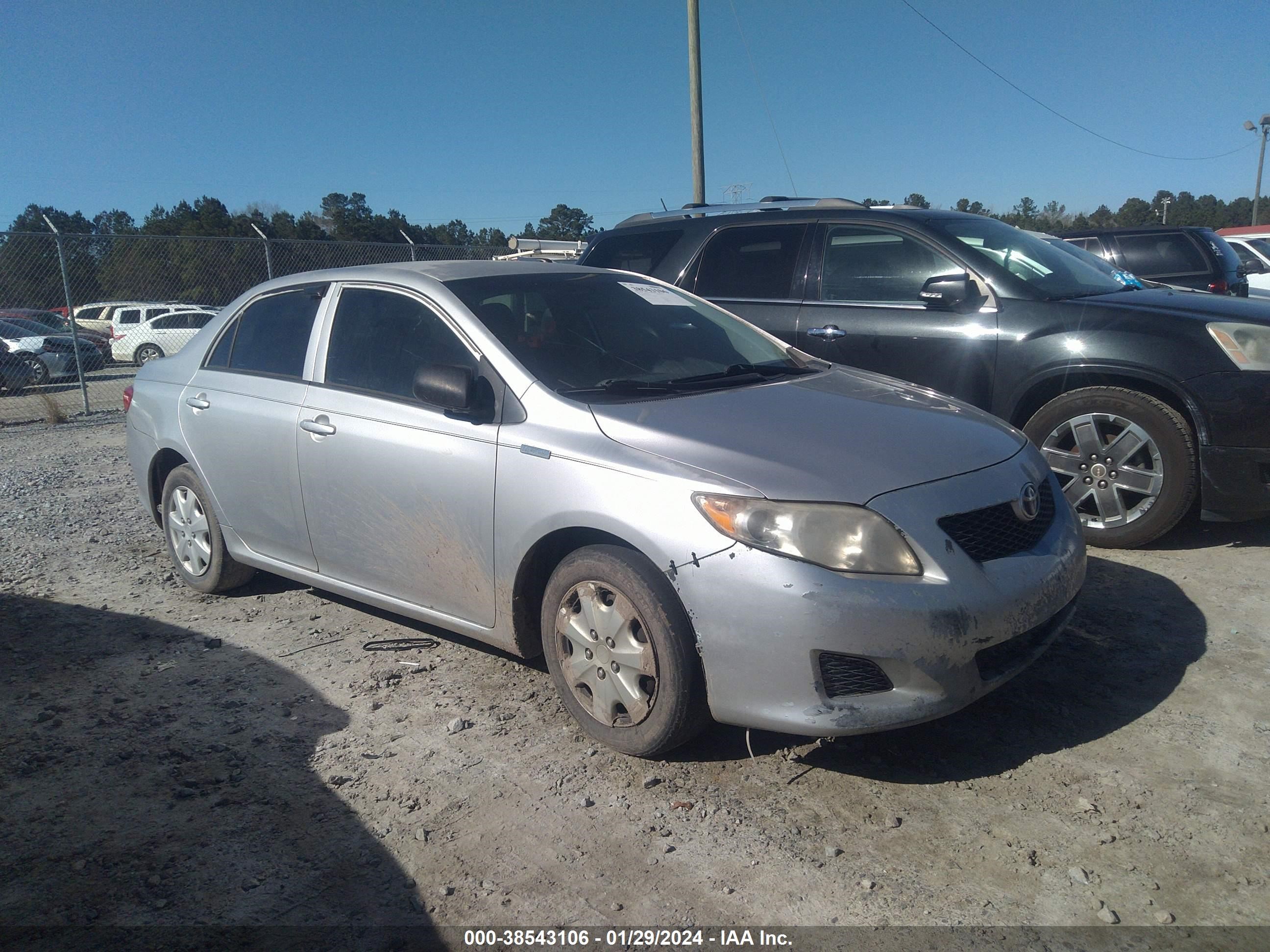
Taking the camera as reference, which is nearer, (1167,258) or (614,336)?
(614,336)

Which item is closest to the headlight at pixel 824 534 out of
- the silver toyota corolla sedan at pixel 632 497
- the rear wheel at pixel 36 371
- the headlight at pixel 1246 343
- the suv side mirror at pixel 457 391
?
the silver toyota corolla sedan at pixel 632 497

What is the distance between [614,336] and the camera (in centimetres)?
399

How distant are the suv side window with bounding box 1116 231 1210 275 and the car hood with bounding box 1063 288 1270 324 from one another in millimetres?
5982

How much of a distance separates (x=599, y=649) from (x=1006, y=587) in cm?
132

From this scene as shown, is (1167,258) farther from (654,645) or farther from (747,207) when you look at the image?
(654,645)

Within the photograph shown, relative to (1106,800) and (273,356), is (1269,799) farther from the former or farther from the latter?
(273,356)

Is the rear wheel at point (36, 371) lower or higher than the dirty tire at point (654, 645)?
lower

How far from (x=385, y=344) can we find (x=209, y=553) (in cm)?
174

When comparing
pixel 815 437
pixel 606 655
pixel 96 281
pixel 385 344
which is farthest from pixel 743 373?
pixel 96 281

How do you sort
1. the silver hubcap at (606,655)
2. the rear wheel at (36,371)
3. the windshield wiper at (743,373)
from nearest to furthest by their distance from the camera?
the silver hubcap at (606,655) < the windshield wiper at (743,373) < the rear wheel at (36,371)

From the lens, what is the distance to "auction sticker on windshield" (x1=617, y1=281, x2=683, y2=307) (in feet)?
14.4

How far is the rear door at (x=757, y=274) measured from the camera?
6023 mm

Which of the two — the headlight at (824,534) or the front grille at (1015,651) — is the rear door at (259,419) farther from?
the front grille at (1015,651)

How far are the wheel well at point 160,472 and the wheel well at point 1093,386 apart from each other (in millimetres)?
4631
